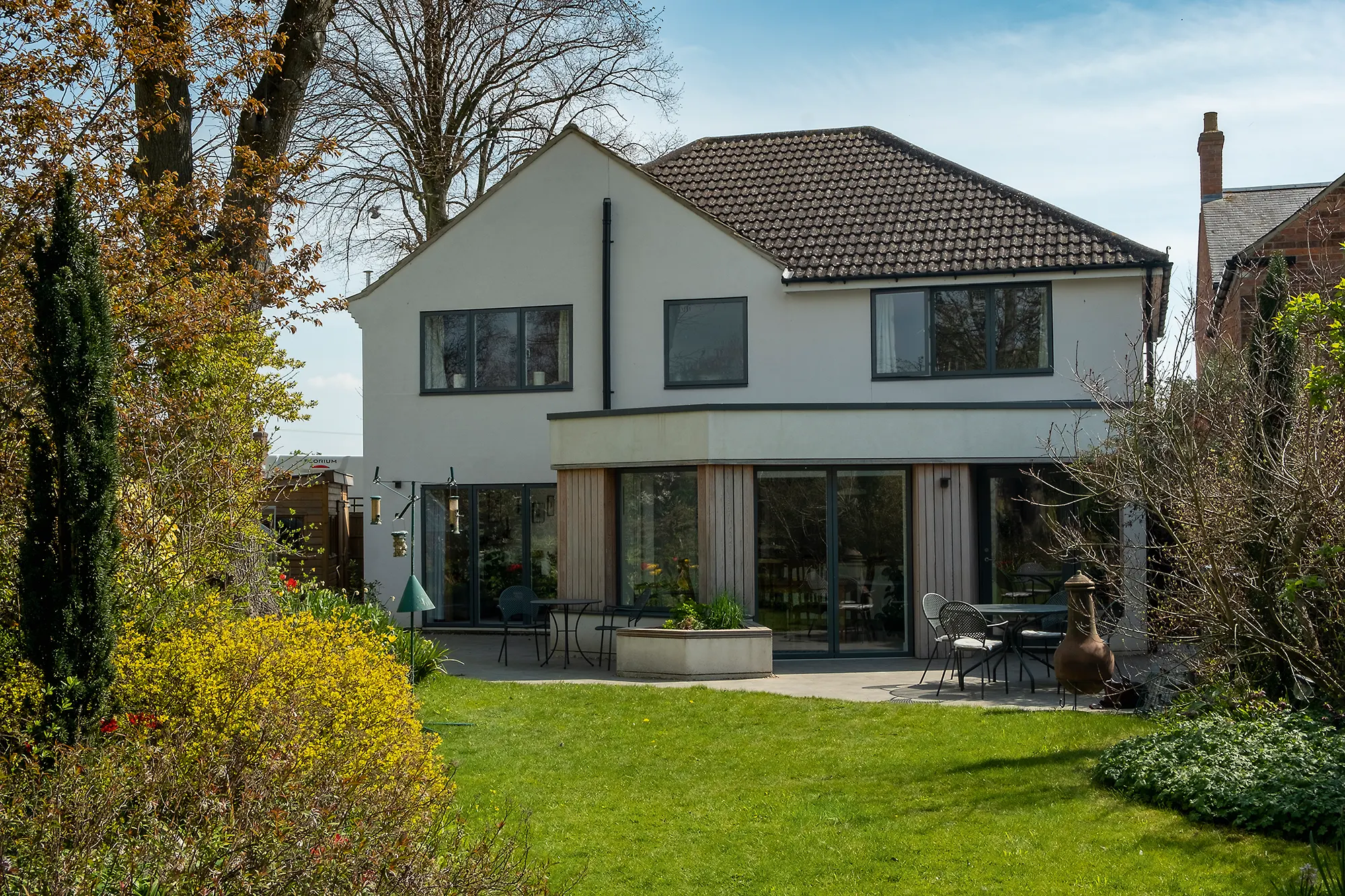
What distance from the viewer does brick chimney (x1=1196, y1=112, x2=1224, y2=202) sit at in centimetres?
3534

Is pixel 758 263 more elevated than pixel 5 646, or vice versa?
pixel 758 263

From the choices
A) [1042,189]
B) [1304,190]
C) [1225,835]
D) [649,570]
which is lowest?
[1225,835]

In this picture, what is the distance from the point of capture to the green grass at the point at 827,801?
6863mm

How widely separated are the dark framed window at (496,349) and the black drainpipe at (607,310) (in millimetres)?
639

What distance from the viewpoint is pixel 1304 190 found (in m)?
28.5

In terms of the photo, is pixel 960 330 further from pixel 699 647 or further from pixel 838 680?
pixel 699 647

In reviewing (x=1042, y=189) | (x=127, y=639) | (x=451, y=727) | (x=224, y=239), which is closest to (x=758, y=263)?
(x=1042, y=189)

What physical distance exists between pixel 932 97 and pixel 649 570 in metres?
7.41

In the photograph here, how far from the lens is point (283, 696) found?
7.13m

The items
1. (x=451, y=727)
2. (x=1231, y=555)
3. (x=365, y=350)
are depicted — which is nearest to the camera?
(x=1231, y=555)

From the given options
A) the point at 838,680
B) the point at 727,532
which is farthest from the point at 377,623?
the point at 838,680

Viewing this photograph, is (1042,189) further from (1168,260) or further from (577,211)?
(577,211)

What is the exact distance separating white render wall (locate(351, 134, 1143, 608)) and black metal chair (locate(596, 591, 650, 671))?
12.0 feet

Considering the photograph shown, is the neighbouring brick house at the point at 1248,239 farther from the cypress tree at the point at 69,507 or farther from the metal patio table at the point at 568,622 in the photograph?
the cypress tree at the point at 69,507
